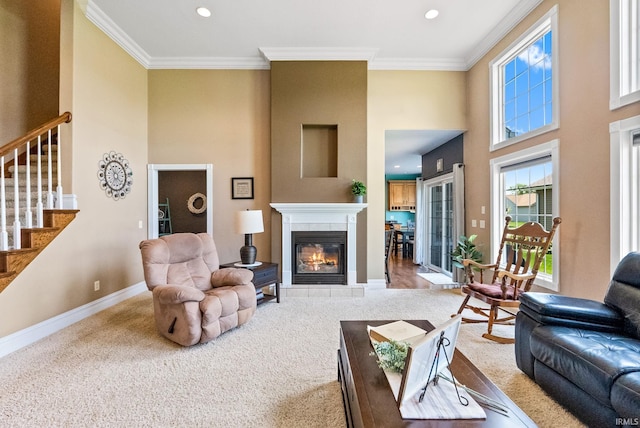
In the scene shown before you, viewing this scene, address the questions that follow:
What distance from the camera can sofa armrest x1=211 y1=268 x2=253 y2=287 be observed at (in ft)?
9.95

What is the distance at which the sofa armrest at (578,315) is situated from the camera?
6.14 ft

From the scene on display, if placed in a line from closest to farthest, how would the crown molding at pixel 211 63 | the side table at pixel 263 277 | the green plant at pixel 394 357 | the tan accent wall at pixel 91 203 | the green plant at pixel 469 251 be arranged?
the green plant at pixel 394 357, the tan accent wall at pixel 91 203, the side table at pixel 263 277, the green plant at pixel 469 251, the crown molding at pixel 211 63

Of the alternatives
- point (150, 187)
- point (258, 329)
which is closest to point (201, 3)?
point (150, 187)

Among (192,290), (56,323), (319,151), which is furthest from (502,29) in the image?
(56,323)

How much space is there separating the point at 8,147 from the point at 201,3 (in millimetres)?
2505

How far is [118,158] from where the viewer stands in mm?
3820

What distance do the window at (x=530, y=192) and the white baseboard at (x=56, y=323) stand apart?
17.7 ft

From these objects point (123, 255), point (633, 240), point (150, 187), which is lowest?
point (123, 255)

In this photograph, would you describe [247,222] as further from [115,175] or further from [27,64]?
[27,64]

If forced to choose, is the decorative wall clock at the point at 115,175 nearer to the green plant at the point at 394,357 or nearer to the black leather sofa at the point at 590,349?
the green plant at the point at 394,357

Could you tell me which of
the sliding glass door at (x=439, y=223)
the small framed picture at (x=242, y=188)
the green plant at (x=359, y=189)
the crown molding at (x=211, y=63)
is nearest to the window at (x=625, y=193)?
the green plant at (x=359, y=189)

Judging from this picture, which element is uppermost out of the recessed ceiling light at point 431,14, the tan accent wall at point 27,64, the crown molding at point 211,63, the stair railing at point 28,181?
the recessed ceiling light at point 431,14

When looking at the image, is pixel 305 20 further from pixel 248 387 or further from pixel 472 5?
pixel 248 387

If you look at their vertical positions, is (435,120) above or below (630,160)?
above
